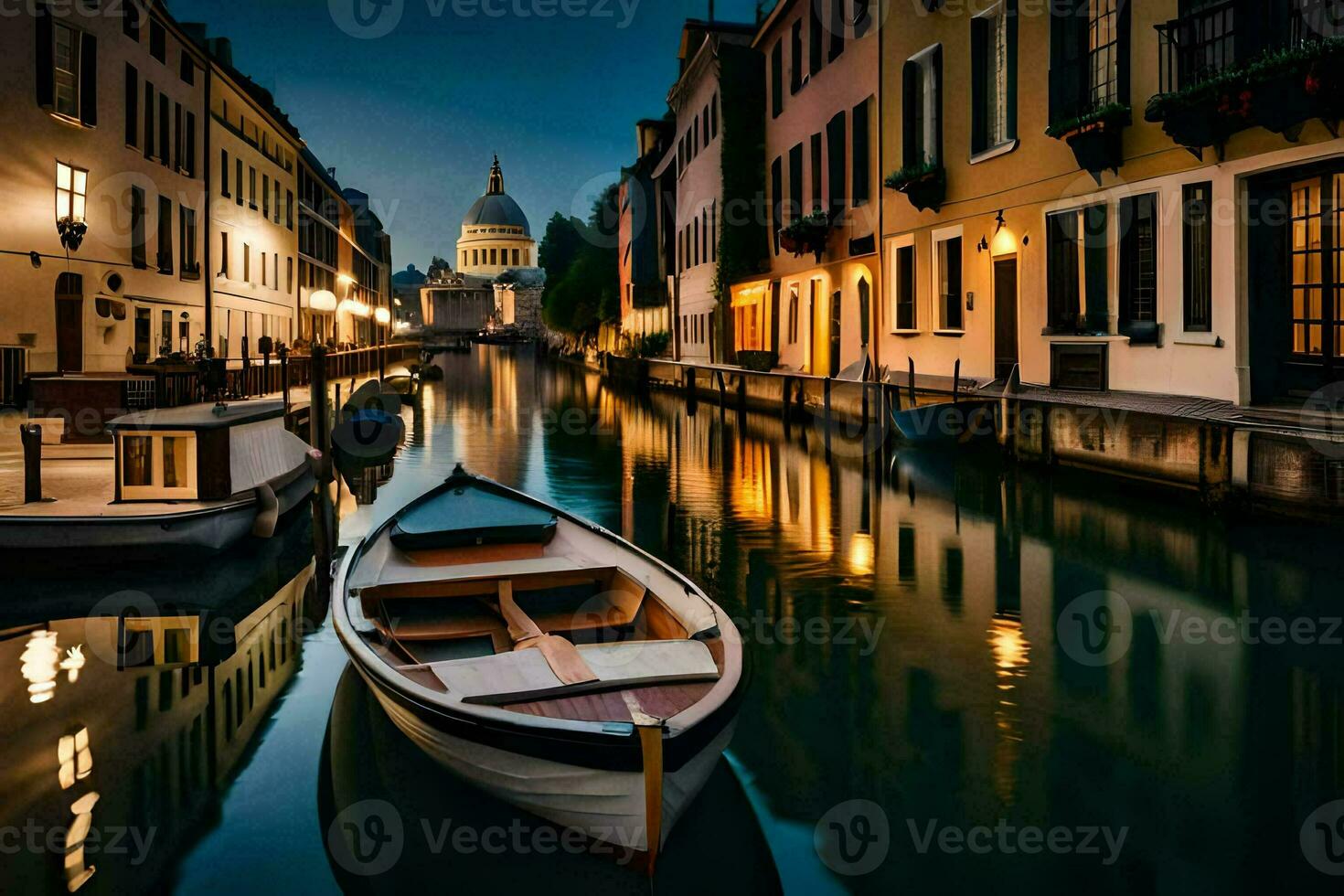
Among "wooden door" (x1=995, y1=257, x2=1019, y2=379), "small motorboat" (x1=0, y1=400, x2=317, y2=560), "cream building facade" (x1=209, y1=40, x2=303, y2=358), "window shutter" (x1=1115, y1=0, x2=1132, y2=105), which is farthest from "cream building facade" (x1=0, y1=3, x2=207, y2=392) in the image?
"window shutter" (x1=1115, y1=0, x2=1132, y2=105)

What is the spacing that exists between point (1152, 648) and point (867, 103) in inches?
775

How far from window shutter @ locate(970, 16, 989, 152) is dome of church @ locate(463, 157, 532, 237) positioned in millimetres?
176019

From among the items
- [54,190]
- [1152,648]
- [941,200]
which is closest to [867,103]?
[941,200]

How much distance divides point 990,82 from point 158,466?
16095mm

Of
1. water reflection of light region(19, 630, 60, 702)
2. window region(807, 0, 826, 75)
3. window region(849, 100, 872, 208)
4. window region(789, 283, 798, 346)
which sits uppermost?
window region(807, 0, 826, 75)

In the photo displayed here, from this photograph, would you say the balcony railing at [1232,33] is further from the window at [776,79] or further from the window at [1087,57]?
the window at [776,79]

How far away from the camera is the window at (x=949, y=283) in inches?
872

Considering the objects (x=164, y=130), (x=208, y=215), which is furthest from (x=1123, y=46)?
(x=208, y=215)

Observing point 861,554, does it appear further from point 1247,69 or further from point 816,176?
point 816,176

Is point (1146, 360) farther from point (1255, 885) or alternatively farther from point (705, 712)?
point (705, 712)

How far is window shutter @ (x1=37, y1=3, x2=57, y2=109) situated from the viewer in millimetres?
21156

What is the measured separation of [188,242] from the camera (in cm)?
3108

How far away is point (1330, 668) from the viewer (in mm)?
7707

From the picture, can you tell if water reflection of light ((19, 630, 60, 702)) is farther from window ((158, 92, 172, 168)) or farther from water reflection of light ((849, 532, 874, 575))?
window ((158, 92, 172, 168))
